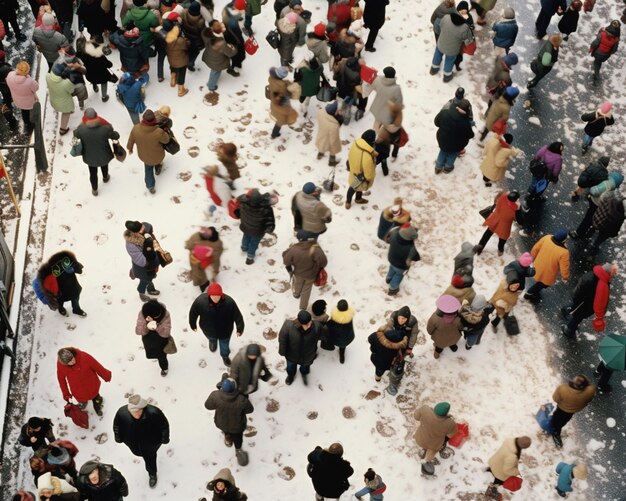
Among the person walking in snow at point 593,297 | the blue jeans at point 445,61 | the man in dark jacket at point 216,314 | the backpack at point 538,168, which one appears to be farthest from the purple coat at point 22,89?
the person walking in snow at point 593,297

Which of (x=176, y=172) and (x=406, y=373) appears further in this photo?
(x=176, y=172)

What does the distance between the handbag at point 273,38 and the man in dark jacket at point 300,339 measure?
22.0 ft

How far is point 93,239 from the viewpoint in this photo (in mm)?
13180

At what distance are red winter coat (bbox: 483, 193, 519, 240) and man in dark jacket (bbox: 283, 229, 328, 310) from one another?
3054 mm

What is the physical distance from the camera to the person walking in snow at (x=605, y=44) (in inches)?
633

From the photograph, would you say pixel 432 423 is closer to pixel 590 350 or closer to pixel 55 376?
pixel 590 350

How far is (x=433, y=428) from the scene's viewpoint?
411 inches

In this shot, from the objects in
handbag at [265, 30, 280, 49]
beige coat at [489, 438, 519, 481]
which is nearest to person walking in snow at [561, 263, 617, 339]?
Result: beige coat at [489, 438, 519, 481]

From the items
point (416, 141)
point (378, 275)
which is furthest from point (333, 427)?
point (416, 141)

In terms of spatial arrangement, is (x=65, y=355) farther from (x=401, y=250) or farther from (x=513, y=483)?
(x=513, y=483)

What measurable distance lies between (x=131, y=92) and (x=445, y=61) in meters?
6.32

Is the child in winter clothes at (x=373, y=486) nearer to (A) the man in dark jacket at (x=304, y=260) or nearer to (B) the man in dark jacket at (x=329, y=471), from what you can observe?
(B) the man in dark jacket at (x=329, y=471)

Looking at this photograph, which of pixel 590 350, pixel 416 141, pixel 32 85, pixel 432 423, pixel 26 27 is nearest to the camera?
pixel 432 423

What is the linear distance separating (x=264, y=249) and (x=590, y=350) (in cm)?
550
